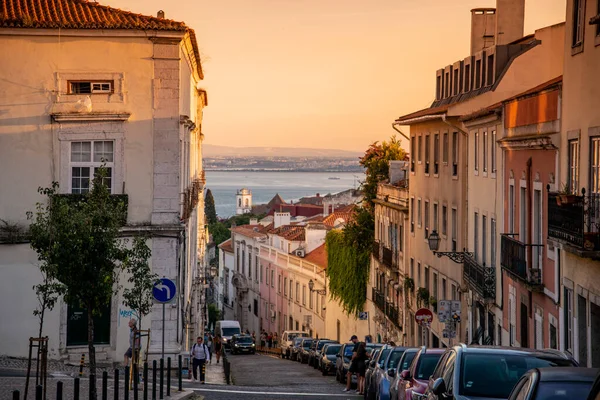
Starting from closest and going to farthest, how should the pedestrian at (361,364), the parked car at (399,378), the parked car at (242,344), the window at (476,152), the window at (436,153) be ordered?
the parked car at (399,378) → the pedestrian at (361,364) → the window at (476,152) → the window at (436,153) → the parked car at (242,344)

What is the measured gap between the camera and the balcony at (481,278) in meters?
33.1

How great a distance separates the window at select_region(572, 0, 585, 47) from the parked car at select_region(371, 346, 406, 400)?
745 cm

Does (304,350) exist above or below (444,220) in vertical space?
below

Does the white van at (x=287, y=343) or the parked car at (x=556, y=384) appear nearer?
the parked car at (x=556, y=384)

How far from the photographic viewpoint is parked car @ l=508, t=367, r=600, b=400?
32.1 feet

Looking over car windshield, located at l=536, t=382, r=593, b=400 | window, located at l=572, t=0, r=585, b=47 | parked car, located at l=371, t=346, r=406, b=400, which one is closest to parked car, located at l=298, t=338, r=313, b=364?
parked car, located at l=371, t=346, r=406, b=400

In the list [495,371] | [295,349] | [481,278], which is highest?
[495,371]

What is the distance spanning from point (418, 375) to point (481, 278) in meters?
16.7

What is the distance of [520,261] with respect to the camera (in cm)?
2734

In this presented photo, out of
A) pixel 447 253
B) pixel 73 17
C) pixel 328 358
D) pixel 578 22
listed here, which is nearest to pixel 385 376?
pixel 578 22

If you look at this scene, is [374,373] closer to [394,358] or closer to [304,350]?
[394,358]

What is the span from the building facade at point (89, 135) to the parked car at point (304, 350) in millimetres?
21386

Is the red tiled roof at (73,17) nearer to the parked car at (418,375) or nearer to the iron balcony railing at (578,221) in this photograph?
the iron balcony railing at (578,221)

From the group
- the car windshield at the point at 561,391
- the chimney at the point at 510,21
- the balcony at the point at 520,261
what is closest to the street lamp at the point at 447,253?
the balcony at the point at 520,261
